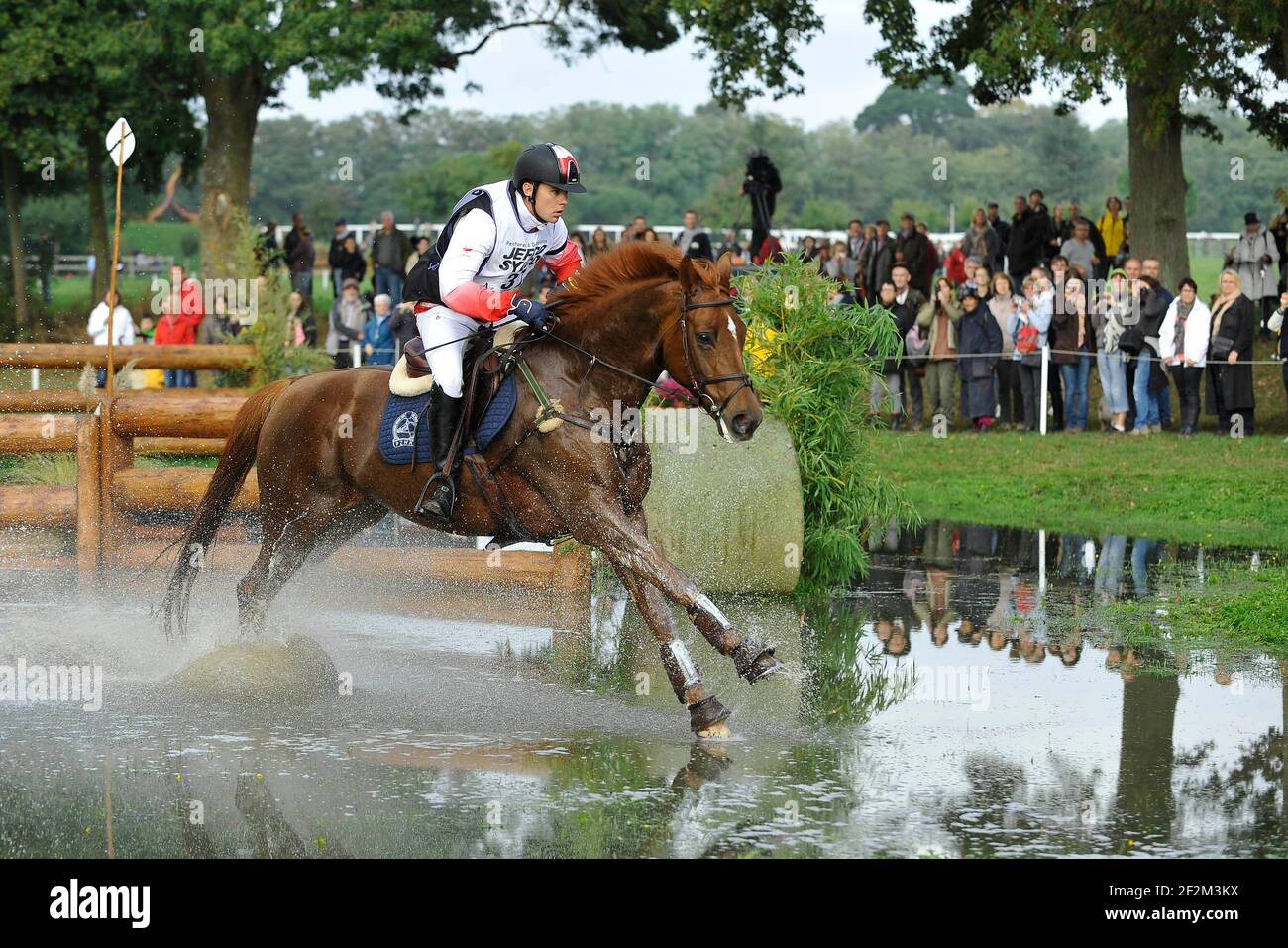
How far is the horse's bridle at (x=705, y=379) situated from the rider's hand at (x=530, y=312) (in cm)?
69

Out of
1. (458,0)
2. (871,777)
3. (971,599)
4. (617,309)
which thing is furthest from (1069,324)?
(458,0)

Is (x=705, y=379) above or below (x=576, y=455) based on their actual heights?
above

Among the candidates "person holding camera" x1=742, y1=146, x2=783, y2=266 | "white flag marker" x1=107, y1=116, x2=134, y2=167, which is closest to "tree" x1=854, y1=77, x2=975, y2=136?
"person holding camera" x1=742, y1=146, x2=783, y2=266

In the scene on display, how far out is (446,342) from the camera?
8859mm

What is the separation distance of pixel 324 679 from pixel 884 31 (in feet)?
63.8

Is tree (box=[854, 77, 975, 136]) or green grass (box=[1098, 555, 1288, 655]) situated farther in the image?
tree (box=[854, 77, 975, 136])

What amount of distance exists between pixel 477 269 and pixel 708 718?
260 cm

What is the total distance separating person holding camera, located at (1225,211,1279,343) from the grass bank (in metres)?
5.18

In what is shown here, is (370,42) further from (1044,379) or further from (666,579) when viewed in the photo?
(666,579)

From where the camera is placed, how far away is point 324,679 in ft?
30.0

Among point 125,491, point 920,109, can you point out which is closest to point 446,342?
point 125,491

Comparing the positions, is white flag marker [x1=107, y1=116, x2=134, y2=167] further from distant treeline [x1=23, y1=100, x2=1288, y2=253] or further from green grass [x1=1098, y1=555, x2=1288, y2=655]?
distant treeline [x1=23, y1=100, x2=1288, y2=253]

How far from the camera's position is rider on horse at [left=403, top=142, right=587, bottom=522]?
8.56m
